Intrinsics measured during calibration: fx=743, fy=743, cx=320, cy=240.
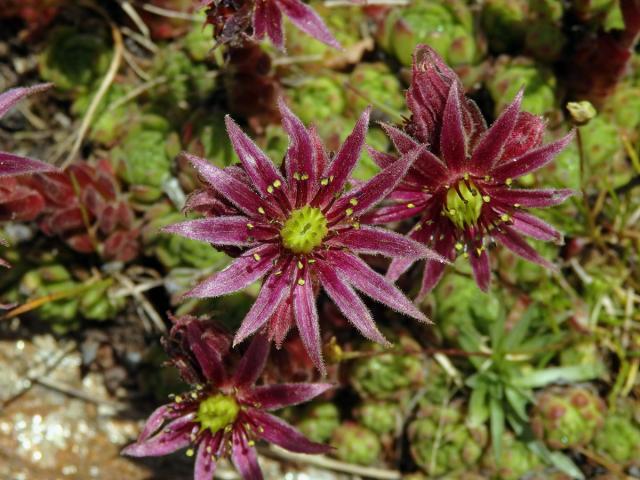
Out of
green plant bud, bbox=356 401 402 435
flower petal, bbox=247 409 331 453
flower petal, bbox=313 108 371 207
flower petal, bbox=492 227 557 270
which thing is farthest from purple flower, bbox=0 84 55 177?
green plant bud, bbox=356 401 402 435

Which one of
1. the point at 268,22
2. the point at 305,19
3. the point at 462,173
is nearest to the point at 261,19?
the point at 268,22

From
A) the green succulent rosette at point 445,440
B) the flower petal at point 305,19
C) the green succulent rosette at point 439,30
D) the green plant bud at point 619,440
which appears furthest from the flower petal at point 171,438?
the green succulent rosette at point 439,30

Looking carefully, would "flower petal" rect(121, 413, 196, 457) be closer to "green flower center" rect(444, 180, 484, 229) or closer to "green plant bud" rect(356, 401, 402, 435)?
"green plant bud" rect(356, 401, 402, 435)

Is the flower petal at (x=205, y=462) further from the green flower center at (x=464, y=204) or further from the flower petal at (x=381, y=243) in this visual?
the green flower center at (x=464, y=204)

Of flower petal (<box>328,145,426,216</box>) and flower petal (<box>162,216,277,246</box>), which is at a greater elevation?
flower petal (<box>328,145,426,216</box>)

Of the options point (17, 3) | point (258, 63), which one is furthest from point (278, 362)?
point (17, 3)

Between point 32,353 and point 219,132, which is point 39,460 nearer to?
point 32,353

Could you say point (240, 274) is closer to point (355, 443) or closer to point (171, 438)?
point (171, 438)
